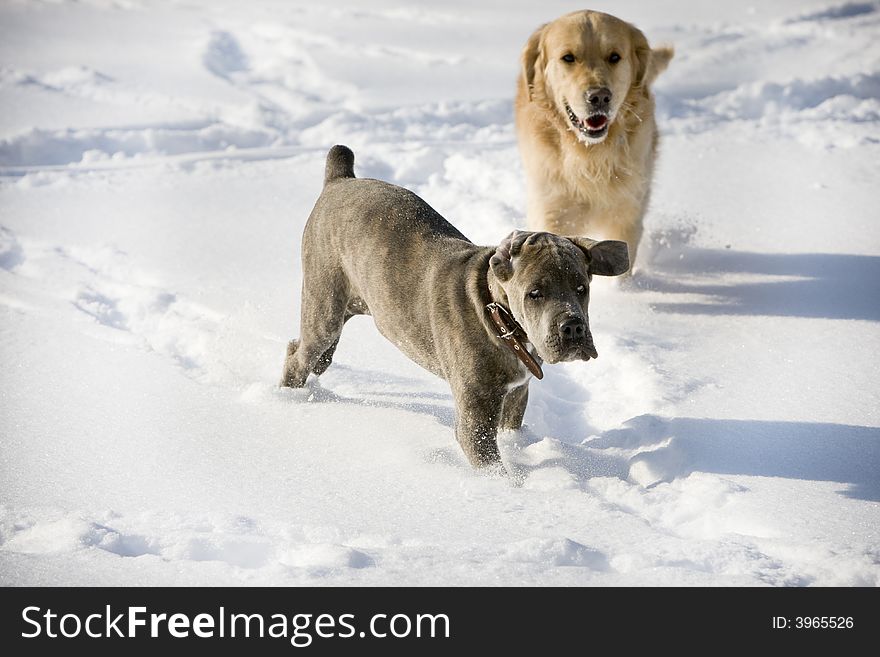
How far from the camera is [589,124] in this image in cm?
535

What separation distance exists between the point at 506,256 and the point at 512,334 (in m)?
0.28

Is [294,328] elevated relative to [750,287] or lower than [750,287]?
lower

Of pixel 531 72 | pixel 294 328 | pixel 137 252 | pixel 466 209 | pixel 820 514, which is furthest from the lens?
pixel 466 209

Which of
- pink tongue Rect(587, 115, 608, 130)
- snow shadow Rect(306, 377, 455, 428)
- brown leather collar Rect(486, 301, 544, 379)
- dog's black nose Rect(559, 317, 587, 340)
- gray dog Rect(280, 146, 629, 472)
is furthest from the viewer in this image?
pink tongue Rect(587, 115, 608, 130)

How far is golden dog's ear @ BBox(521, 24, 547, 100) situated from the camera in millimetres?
5605

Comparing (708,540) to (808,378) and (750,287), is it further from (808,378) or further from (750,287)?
(750,287)

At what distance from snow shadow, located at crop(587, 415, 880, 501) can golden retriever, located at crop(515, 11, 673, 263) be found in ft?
6.44

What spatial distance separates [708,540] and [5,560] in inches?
82.9

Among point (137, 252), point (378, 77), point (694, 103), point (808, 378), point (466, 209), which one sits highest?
point (378, 77)

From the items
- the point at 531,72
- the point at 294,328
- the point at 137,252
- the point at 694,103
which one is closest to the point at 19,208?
the point at 137,252

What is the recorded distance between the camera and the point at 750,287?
19.2ft

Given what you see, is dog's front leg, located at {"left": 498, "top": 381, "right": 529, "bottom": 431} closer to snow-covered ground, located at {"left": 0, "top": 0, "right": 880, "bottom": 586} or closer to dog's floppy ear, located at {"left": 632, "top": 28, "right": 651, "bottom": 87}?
snow-covered ground, located at {"left": 0, "top": 0, "right": 880, "bottom": 586}

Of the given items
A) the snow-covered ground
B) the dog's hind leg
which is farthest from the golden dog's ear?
the dog's hind leg

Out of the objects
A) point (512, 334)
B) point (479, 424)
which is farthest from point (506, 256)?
point (479, 424)
